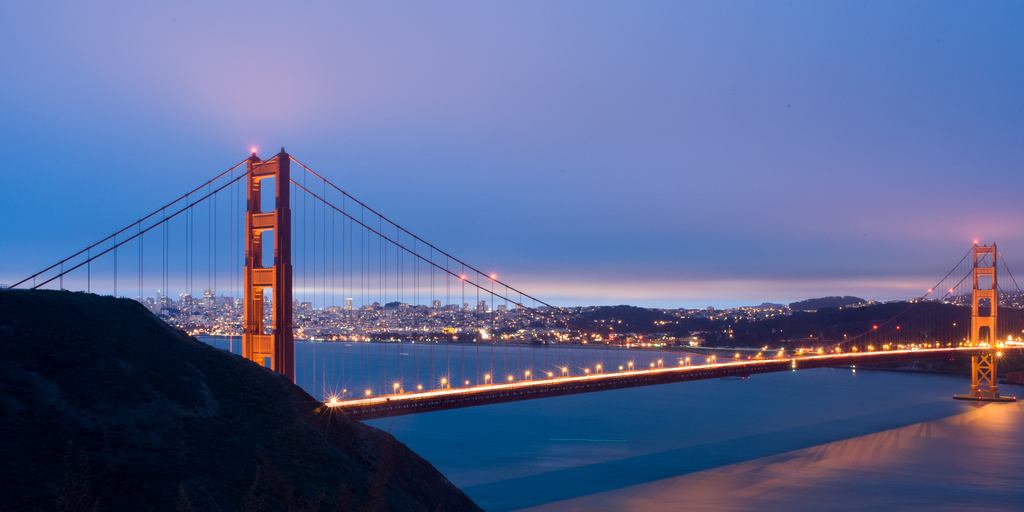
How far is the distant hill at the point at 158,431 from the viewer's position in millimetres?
9859

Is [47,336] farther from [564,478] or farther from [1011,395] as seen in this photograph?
[1011,395]

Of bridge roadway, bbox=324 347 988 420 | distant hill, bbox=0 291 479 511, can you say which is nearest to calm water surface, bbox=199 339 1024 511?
bridge roadway, bbox=324 347 988 420

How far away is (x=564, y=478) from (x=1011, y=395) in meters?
40.6

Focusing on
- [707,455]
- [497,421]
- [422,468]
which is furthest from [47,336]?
[497,421]

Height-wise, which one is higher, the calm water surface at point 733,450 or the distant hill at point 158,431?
the distant hill at point 158,431

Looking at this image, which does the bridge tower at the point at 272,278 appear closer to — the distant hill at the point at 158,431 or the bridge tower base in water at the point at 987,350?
the distant hill at the point at 158,431

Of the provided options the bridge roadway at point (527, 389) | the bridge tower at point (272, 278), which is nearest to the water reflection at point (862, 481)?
the bridge roadway at point (527, 389)

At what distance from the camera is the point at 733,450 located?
3478 centimetres

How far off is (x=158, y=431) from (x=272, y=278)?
9.11 m

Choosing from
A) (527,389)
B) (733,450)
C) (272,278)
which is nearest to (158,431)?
(272,278)

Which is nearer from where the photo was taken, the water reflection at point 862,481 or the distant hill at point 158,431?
the distant hill at point 158,431

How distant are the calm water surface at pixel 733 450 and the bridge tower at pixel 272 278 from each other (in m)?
3.23

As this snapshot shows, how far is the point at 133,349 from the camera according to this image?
1445 centimetres

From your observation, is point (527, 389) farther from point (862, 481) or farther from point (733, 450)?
point (733, 450)
